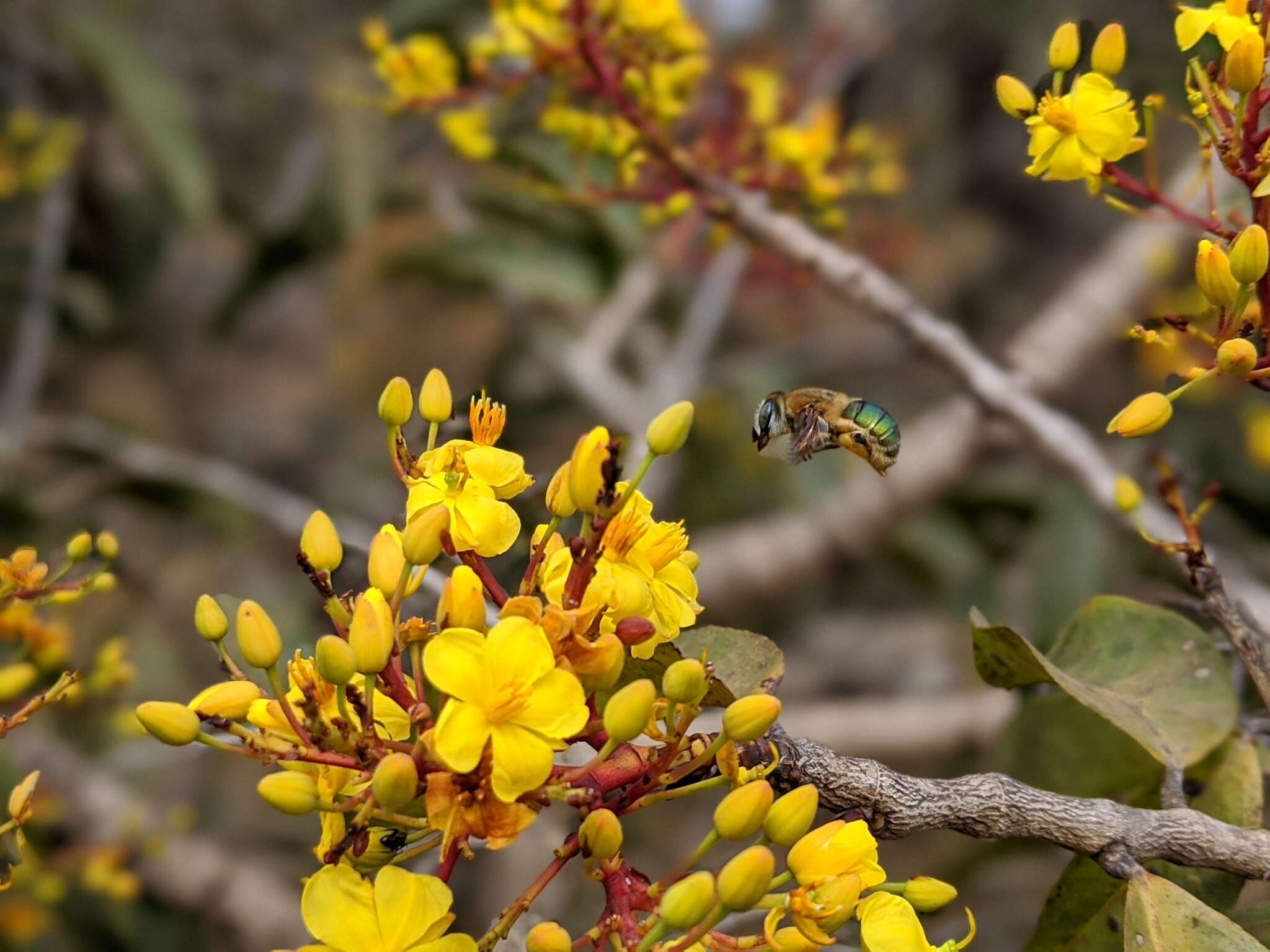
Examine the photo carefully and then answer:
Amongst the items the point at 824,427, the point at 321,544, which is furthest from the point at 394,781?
the point at 824,427

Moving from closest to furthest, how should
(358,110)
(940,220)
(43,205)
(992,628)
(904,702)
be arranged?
(992,628) < (904,702) < (358,110) < (43,205) < (940,220)

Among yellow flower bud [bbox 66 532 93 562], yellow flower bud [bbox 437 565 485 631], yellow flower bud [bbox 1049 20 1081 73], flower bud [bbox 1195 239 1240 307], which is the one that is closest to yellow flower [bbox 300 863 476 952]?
yellow flower bud [bbox 437 565 485 631]

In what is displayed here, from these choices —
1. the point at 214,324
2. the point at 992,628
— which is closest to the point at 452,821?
the point at 992,628

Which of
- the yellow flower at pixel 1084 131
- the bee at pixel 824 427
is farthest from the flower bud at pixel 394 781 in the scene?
the yellow flower at pixel 1084 131

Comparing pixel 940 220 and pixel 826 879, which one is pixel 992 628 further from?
pixel 940 220

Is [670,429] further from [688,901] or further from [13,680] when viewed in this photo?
[13,680]

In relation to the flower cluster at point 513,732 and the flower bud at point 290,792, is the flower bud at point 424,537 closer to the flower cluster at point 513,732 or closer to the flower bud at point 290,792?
the flower cluster at point 513,732
